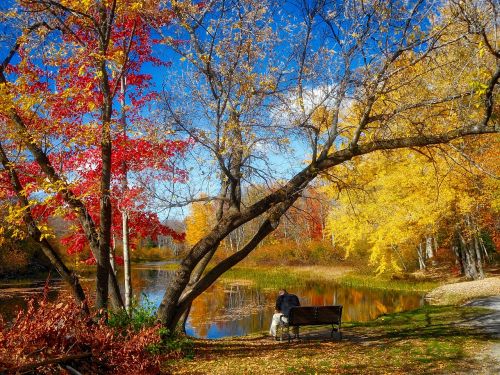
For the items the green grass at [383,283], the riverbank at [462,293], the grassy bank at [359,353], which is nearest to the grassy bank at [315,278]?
the green grass at [383,283]

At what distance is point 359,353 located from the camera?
802 cm

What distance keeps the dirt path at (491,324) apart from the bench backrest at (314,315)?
10.4 feet

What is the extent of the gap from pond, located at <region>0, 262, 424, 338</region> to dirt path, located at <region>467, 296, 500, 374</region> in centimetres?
365

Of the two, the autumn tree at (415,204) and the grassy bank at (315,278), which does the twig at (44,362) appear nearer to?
the autumn tree at (415,204)

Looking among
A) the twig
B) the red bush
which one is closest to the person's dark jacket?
the red bush

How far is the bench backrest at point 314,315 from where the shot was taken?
998 centimetres

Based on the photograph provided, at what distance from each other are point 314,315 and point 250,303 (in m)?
10.5

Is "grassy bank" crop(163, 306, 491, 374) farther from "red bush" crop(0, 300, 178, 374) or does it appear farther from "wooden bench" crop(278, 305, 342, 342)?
"red bush" crop(0, 300, 178, 374)

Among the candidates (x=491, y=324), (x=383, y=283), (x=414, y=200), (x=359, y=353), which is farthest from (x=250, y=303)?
(x=359, y=353)

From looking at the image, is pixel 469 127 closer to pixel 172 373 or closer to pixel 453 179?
pixel 172 373

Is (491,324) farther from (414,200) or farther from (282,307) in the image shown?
(414,200)

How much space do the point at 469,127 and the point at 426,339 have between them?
4555 mm

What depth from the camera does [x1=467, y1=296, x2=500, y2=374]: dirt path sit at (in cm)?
716

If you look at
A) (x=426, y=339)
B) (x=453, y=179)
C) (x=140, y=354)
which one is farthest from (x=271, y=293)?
(x=140, y=354)
